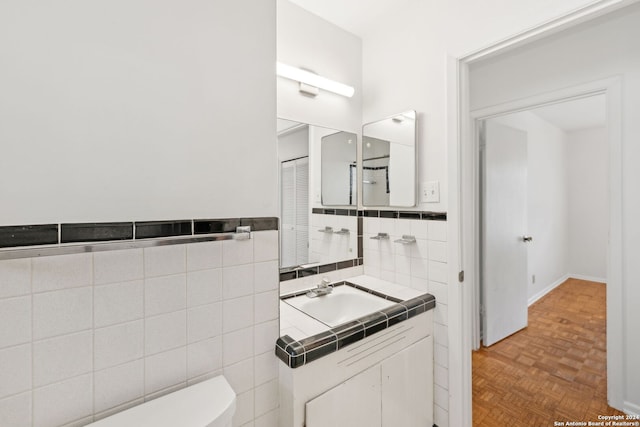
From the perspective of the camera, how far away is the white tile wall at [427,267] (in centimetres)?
148

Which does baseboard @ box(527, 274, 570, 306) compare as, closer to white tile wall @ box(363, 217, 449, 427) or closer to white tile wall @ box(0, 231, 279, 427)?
white tile wall @ box(363, 217, 449, 427)

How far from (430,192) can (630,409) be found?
1.82m

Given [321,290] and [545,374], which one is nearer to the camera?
[321,290]

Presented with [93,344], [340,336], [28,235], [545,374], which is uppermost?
[28,235]

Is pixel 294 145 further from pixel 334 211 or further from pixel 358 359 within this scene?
pixel 358 359

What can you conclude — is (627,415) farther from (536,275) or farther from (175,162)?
(175,162)

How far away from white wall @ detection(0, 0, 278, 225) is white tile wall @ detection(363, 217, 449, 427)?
941 mm

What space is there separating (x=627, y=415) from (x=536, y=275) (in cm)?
217

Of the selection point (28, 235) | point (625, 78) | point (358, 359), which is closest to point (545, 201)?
point (625, 78)

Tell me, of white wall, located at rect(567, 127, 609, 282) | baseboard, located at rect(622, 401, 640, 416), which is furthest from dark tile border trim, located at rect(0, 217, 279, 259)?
white wall, located at rect(567, 127, 609, 282)

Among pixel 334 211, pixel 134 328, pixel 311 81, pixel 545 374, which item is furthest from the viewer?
pixel 545 374

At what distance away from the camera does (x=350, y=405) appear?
3.66 feet

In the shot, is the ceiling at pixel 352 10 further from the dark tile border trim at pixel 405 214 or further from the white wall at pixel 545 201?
the white wall at pixel 545 201

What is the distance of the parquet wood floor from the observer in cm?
168
